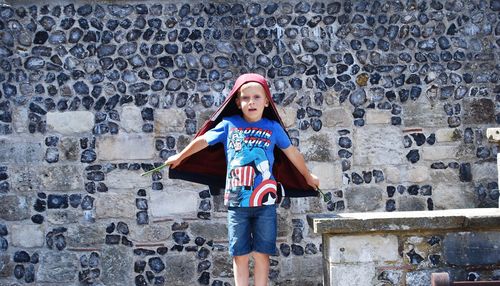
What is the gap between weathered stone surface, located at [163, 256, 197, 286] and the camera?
6535mm

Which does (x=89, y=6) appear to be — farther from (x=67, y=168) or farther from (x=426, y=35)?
(x=426, y=35)

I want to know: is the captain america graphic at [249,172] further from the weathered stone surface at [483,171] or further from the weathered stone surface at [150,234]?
the weathered stone surface at [483,171]

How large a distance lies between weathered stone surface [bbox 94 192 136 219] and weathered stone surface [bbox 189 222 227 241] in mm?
629

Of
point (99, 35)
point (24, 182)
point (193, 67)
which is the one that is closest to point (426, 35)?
point (193, 67)

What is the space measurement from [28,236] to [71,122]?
1.20 meters

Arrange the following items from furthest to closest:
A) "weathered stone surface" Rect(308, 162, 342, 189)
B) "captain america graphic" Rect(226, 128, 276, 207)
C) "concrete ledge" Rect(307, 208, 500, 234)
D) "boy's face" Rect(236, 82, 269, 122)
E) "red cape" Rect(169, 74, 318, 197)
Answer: "weathered stone surface" Rect(308, 162, 342, 189)
"red cape" Rect(169, 74, 318, 197)
"boy's face" Rect(236, 82, 269, 122)
"captain america graphic" Rect(226, 128, 276, 207)
"concrete ledge" Rect(307, 208, 500, 234)

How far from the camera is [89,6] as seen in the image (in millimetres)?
6770

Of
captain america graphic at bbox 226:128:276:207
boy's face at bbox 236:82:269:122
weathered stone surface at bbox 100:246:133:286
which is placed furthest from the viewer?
weathered stone surface at bbox 100:246:133:286

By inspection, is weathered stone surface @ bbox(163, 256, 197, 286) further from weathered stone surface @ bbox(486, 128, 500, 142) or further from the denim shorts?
weathered stone surface @ bbox(486, 128, 500, 142)

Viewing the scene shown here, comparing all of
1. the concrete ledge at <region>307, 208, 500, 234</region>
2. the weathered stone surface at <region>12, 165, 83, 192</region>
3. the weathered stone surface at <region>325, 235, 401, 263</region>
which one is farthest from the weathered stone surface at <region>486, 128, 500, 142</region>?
the weathered stone surface at <region>12, 165, 83, 192</region>

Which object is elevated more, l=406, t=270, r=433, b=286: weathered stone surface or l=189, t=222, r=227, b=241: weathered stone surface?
l=189, t=222, r=227, b=241: weathered stone surface

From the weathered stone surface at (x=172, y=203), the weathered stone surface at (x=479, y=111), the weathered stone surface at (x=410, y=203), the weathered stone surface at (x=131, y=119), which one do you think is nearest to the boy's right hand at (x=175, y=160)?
the weathered stone surface at (x=172, y=203)

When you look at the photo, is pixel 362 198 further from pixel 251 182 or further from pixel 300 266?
pixel 251 182

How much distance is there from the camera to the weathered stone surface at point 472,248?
401 centimetres
